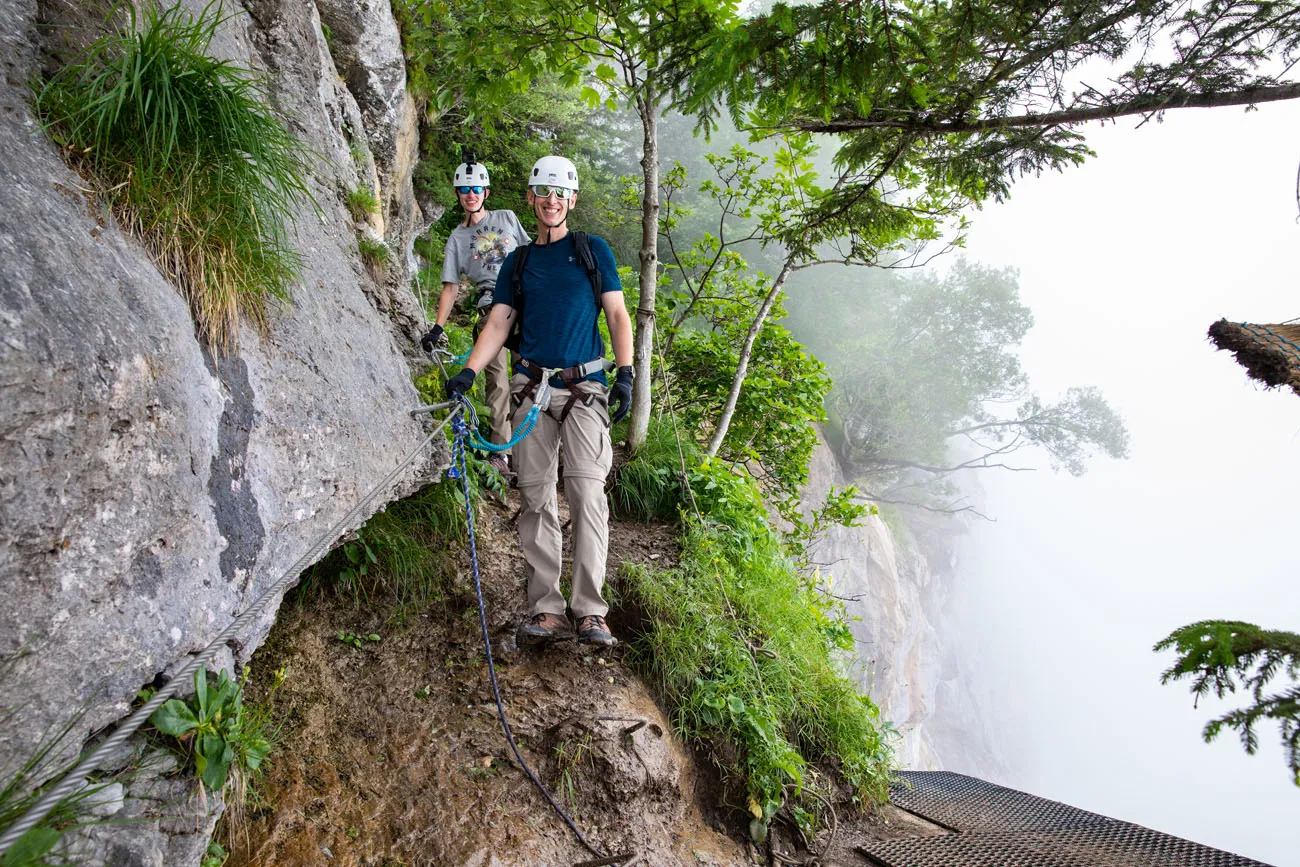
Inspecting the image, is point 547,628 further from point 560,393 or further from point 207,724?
point 207,724

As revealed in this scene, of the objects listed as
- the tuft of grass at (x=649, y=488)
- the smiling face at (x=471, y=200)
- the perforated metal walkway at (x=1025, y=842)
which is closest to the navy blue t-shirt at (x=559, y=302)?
the smiling face at (x=471, y=200)

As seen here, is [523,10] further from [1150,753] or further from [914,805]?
[1150,753]

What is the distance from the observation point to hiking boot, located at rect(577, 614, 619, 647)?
3975 millimetres

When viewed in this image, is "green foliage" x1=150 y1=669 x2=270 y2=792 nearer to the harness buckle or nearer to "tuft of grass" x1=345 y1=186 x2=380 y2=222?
the harness buckle

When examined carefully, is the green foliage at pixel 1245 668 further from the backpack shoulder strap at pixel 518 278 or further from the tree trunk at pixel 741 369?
the tree trunk at pixel 741 369

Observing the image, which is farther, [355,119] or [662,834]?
[355,119]

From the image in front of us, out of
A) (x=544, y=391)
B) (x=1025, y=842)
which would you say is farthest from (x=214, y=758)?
(x=1025, y=842)

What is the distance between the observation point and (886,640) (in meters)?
24.8

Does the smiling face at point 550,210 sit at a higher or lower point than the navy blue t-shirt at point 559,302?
higher

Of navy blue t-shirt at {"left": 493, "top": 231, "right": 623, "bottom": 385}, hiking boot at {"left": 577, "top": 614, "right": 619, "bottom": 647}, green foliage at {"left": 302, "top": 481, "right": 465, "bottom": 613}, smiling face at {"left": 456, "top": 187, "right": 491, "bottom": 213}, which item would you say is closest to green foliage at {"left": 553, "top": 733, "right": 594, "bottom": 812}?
hiking boot at {"left": 577, "top": 614, "right": 619, "bottom": 647}

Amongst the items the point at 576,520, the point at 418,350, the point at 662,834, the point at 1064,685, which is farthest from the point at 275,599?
the point at 1064,685

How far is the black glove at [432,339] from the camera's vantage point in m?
5.13

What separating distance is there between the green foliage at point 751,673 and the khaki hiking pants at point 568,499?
83 centimetres

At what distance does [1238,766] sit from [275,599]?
131m
